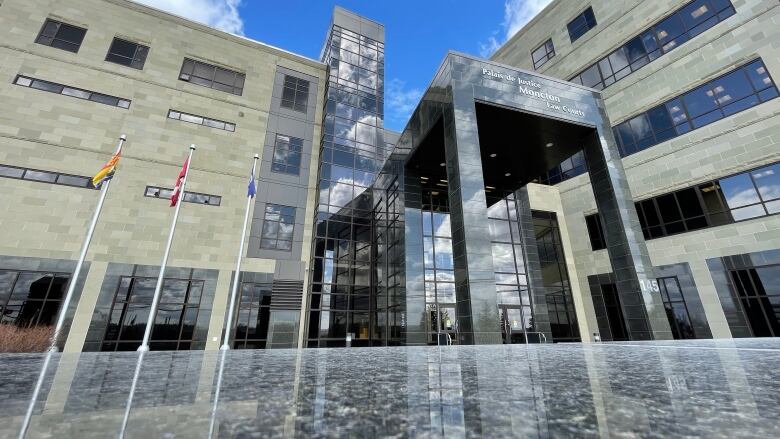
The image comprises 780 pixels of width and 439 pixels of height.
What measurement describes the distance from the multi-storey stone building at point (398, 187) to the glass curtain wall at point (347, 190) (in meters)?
0.18

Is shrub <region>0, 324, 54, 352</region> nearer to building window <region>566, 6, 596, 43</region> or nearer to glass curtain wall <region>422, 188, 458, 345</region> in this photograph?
glass curtain wall <region>422, 188, 458, 345</region>

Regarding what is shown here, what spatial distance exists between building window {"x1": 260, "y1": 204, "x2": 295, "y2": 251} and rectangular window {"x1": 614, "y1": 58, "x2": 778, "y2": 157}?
1001 inches

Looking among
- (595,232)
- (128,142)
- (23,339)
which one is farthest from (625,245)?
(128,142)

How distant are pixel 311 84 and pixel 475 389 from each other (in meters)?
30.4

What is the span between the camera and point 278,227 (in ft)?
79.2

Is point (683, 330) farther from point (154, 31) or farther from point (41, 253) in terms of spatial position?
point (154, 31)

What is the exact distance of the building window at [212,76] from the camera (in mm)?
25109

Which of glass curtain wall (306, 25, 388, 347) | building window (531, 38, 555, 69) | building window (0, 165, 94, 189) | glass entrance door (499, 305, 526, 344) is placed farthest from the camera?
building window (531, 38, 555, 69)

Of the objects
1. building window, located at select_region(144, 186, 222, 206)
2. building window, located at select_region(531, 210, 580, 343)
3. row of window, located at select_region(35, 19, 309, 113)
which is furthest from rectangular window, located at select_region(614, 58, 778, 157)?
building window, located at select_region(144, 186, 222, 206)

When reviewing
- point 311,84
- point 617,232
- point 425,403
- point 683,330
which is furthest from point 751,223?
point 311,84

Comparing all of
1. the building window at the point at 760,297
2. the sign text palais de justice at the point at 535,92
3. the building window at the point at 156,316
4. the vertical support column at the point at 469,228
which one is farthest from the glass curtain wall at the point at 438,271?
the building window at the point at 760,297

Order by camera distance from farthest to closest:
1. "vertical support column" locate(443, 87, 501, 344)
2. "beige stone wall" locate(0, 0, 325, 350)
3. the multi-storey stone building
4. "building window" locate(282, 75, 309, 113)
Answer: "building window" locate(282, 75, 309, 113) < "beige stone wall" locate(0, 0, 325, 350) < the multi-storey stone building < "vertical support column" locate(443, 87, 501, 344)

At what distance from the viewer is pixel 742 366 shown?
3723mm

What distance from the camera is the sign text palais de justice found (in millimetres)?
17403
